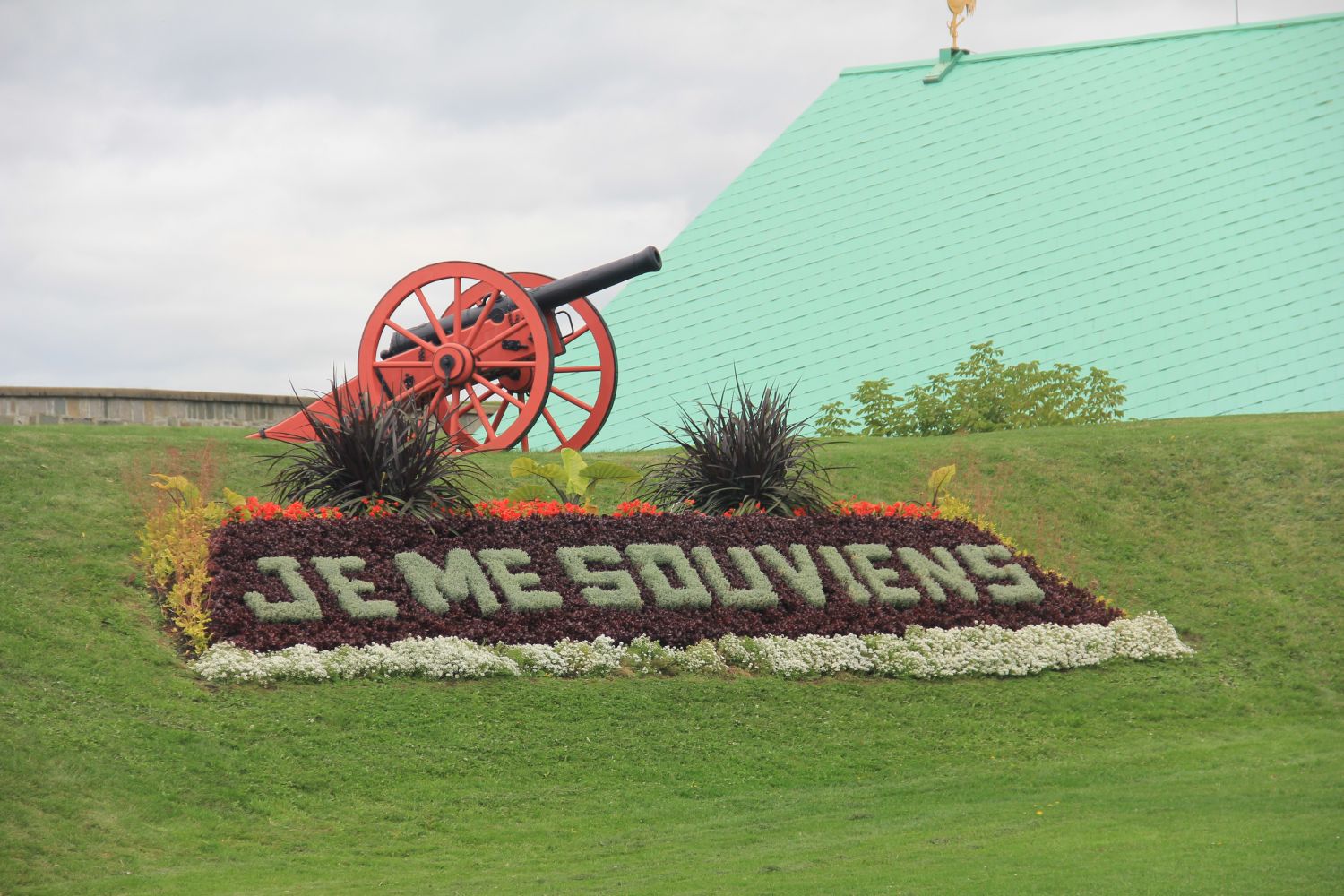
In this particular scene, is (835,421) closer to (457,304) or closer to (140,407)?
(457,304)

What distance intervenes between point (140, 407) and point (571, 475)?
23.4 ft

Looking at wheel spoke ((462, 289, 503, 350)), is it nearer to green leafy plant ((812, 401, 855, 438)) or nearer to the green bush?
the green bush

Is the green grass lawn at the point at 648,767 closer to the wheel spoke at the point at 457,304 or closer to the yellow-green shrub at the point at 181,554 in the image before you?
the yellow-green shrub at the point at 181,554

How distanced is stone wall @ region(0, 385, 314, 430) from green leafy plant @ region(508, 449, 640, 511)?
604 cm

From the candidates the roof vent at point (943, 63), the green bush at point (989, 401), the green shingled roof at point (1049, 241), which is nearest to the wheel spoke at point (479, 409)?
the green bush at point (989, 401)

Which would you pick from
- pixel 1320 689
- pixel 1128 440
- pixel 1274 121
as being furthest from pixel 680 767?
pixel 1274 121

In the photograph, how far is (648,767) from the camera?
901cm

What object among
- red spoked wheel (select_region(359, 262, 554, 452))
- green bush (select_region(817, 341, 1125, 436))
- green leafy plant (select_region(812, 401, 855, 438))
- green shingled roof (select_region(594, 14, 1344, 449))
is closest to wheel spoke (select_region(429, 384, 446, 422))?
red spoked wheel (select_region(359, 262, 554, 452))

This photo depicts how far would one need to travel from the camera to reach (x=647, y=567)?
37.9 ft

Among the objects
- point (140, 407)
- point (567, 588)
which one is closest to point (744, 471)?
point (567, 588)

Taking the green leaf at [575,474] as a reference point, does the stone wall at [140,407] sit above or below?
above

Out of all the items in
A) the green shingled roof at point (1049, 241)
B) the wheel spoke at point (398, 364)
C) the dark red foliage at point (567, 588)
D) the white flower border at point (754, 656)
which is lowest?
the white flower border at point (754, 656)

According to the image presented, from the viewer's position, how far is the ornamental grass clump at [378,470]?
1205cm

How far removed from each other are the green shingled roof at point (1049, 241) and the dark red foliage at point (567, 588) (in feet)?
26.0
